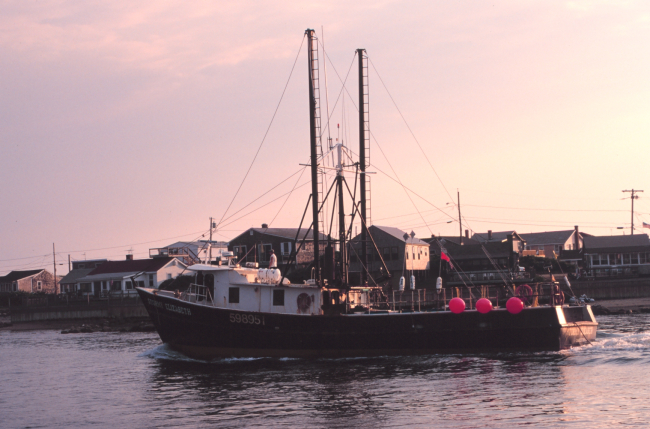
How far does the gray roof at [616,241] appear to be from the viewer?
92594 millimetres

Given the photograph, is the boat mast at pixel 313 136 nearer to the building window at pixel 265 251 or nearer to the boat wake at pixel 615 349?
the boat wake at pixel 615 349

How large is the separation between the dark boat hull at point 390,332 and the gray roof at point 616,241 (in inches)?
2682

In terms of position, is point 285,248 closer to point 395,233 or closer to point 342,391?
point 395,233

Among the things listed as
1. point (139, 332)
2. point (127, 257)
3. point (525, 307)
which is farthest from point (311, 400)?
point (127, 257)

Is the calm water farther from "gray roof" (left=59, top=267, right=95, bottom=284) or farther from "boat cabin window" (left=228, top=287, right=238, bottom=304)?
"gray roof" (left=59, top=267, right=95, bottom=284)

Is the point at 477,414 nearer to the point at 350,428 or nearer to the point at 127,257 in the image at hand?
the point at 350,428

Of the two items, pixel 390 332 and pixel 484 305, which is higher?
pixel 484 305

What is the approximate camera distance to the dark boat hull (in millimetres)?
28812

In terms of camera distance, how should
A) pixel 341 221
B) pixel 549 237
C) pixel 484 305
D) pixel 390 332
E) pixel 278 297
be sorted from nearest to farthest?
pixel 484 305 → pixel 390 332 → pixel 278 297 → pixel 341 221 → pixel 549 237

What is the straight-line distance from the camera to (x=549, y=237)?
339ft

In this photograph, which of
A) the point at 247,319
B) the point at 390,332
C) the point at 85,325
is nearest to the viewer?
the point at 390,332

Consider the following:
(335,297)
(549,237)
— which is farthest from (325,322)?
(549,237)

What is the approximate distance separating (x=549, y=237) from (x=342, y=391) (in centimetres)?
8815

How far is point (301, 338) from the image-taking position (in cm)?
2911
